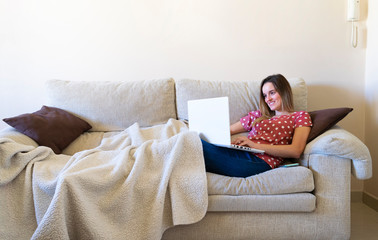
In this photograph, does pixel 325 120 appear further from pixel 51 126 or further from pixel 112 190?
pixel 51 126

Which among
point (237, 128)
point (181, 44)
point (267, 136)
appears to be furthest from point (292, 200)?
point (181, 44)

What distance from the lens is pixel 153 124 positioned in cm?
183

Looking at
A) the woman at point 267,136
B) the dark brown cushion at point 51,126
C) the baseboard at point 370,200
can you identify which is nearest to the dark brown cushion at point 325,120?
the woman at point 267,136

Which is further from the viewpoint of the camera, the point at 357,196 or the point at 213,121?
the point at 357,196

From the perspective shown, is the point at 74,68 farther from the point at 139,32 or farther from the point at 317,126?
the point at 317,126

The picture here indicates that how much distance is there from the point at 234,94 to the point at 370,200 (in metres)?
1.23

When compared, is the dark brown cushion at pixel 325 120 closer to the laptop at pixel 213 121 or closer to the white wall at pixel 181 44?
the laptop at pixel 213 121

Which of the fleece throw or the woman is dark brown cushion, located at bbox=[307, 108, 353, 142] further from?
the fleece throw

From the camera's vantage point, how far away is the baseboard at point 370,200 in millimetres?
1817

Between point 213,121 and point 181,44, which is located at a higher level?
point 181,44

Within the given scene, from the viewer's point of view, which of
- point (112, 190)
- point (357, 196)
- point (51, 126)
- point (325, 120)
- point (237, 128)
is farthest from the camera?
point (357, 196)

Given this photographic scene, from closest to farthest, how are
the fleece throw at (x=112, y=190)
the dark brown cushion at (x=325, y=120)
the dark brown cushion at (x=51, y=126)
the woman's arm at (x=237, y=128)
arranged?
1. the fleece throw at (x=112, y=190)
2. the dark brown cushion at (x=325, y=120)
3. the dark brown cushion at (x=51, y=126)
4. the woman's arm at (x=237, y=128)

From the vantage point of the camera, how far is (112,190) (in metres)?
1.13

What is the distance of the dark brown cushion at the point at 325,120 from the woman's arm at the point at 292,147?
0.03m
